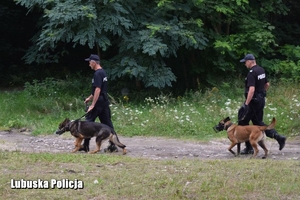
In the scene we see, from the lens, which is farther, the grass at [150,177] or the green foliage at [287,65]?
the green foliage at [287,65]

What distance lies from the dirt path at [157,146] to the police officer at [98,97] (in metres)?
0.86

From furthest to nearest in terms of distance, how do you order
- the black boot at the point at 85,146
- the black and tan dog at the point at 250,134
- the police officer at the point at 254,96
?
1. the black boot at the point at 85,146
2. the police officer at the point at 254,96
3. the black and tan dog at the point at 250,134

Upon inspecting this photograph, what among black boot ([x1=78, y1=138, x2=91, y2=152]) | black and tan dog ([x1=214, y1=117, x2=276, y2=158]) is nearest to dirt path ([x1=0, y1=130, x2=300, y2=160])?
black and tan dog ([x1=214, y1=117, x2=276, y2=158])

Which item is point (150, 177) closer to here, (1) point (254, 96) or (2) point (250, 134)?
(2) point (250, 134)

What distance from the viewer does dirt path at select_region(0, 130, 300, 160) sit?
11039mm

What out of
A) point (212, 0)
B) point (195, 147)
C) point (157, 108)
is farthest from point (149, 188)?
point (212, 0)

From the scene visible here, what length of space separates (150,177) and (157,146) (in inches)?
165

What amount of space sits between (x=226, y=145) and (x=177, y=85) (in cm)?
699

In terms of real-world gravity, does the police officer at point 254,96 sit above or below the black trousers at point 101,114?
above

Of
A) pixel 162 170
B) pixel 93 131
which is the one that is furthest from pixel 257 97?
pixel 93 131

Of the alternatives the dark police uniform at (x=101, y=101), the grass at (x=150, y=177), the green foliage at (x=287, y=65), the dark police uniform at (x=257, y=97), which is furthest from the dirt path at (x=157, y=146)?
Answer: the green foliage at (x=287, y=65)

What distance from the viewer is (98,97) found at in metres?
10.8

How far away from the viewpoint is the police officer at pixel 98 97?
10.7 metres

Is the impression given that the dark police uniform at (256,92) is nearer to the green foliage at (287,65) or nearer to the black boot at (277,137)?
the black boot at (277,137)
